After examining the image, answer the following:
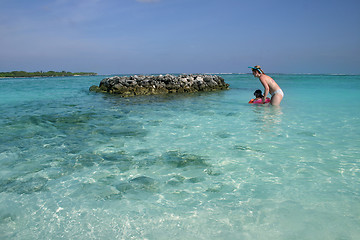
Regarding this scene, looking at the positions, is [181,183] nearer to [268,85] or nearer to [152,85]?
[268,85]

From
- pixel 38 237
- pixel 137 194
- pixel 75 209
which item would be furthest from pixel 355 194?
pixel 38 237

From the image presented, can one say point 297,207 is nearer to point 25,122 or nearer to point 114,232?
point 114,232

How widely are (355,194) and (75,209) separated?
14.9ft

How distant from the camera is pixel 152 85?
79.7 feet

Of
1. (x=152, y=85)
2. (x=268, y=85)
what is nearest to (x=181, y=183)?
(x=268, y=85)

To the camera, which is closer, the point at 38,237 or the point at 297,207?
the point at 38,237

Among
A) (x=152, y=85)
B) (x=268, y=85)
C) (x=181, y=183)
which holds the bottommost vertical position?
(x=181, y=183)

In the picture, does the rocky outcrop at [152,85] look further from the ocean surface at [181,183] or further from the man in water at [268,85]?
the ocean surface at [181,183]

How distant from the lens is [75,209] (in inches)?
156

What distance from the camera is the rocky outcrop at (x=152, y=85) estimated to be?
77.7 ft

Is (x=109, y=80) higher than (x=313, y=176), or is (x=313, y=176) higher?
(x=109, y=80)

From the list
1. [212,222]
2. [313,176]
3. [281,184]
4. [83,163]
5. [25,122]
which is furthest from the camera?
[25,122]

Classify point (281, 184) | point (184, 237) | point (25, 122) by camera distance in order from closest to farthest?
1. point (184, 237)
2. point (281, 184)
3. point (25, 122)

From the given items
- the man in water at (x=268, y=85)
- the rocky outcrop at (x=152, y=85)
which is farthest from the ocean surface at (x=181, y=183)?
the rocky outcrop at (x=152, y=85)
